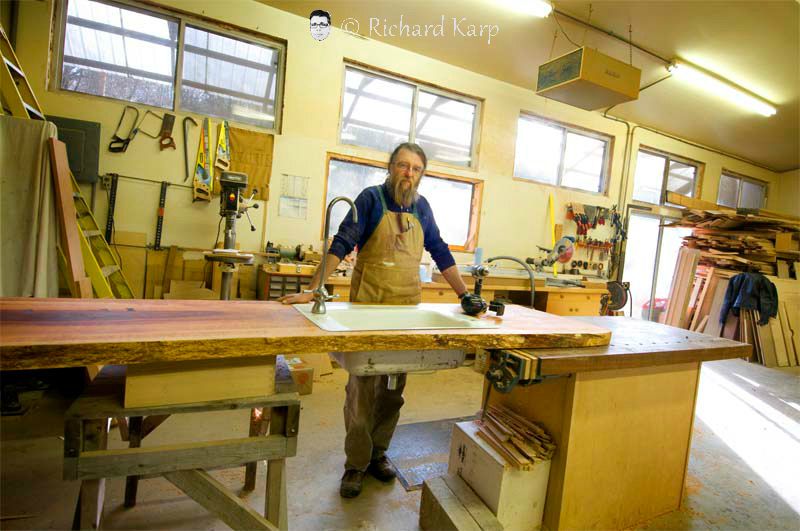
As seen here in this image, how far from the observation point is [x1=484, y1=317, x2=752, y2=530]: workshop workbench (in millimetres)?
1515

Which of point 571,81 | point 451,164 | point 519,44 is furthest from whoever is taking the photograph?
point 451,164

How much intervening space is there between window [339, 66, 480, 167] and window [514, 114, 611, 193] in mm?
787

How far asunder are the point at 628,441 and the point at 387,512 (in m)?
1.08

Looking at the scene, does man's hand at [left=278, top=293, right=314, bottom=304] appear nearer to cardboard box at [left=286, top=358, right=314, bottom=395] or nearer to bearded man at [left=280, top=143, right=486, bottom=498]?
bearded man at [left=280, top=143, right=486, bottom=498]

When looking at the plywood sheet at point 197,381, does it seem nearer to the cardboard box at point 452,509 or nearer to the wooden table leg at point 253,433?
the wooden table leg at point 253,433

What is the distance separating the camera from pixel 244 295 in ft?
11.8

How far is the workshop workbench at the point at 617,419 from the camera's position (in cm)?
151

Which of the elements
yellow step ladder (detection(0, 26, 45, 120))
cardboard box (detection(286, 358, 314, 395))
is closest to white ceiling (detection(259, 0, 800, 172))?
yellow step ladder (detection(0, 26, 45, 120))

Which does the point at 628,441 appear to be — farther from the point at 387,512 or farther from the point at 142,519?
the point at 142,519

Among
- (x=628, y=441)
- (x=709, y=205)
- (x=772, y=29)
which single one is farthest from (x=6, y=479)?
(x=709, y=205)

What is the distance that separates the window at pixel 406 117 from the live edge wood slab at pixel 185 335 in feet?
9.87

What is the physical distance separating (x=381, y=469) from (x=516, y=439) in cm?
74

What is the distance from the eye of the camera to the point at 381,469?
6.40 feet

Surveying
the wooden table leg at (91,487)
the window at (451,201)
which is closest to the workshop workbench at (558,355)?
the wooden table leg at (91,487)
